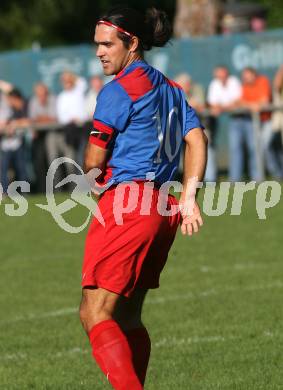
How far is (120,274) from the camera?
601 centimetres

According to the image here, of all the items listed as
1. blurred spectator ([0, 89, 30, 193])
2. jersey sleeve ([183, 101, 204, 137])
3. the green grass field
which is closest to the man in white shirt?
blurred spectator ([0, 89, 30, 193])

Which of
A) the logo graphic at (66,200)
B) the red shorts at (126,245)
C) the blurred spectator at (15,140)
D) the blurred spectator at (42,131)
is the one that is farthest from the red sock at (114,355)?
the blurred spectator at (42,131)

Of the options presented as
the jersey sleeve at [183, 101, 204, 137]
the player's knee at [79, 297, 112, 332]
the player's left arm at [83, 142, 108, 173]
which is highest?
the jersey sleeve at [183, 101, 204, 137]

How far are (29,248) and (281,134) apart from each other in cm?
747

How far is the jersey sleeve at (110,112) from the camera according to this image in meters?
5.96

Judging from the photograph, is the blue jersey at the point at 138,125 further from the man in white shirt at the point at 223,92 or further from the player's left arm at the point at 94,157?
the man in white shirt at the point at 223,92

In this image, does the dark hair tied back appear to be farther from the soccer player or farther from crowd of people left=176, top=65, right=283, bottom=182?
crowd of people left=176, top=65, right=283, bottom=182

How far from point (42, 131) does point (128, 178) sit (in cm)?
1490

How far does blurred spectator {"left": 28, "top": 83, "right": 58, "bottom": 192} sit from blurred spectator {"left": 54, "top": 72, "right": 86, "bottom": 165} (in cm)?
27

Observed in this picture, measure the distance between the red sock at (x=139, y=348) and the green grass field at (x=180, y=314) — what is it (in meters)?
0.81

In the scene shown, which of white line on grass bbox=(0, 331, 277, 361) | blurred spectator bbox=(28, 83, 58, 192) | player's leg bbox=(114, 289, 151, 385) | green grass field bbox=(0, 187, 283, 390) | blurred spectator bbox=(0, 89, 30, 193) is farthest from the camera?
blurred spectator bbox=(28, 83, 58, 192)

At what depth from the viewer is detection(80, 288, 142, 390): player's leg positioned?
5.94 m

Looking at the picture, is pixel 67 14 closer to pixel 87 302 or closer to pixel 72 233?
pixel 72 233

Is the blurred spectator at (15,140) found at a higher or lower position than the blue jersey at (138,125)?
lower
